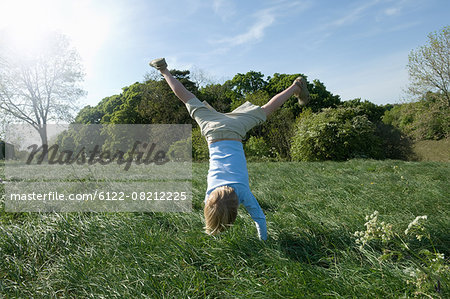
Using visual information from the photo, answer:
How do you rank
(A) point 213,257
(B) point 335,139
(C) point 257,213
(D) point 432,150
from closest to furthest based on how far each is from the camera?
1. (A) point 213,257
2. (C) point 257,213
3. (B) point 335,139
4. (D) point 432,150

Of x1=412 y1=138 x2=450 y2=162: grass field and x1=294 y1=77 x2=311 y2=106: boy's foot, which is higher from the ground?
x1=294 y1=77 x2=311 y2=106: boy's foot

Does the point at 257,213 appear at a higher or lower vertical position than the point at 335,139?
lower

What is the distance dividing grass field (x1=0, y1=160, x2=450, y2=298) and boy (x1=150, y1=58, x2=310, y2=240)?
0.28m

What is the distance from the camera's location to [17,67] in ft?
66.0

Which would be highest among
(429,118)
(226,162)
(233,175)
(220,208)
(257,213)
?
(429,118)

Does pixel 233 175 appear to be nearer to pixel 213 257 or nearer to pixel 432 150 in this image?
pixel 213 257

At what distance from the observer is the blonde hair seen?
2109 mm

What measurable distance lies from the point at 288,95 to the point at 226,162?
1.10 metres

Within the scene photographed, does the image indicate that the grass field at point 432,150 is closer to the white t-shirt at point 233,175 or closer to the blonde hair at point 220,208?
the white t-shirt at point 233,175

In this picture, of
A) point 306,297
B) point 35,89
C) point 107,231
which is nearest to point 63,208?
point 107,231

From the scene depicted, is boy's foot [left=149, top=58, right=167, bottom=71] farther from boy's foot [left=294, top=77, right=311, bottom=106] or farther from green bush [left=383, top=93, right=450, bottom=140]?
green bush [left=383, top=93, right=450, bottom=140]

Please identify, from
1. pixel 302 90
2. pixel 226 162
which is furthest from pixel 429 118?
pixel 226 162

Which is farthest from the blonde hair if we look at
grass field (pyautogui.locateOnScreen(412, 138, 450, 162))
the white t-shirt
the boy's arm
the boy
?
grass field (pyautogui.locateOnScreen(412, 138, 450, 162))

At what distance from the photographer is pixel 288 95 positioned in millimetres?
2934
